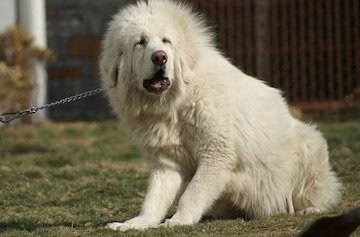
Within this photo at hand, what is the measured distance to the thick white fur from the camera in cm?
608

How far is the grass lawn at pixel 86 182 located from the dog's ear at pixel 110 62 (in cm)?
100

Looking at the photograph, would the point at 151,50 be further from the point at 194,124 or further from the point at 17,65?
the point at 17,65

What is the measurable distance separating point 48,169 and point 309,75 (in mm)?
6494

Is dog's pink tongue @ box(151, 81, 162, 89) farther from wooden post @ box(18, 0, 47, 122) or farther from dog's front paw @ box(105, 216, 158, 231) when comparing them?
wooden post @ box(18, 0, 47, 122)

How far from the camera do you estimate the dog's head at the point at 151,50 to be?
19.9 feet

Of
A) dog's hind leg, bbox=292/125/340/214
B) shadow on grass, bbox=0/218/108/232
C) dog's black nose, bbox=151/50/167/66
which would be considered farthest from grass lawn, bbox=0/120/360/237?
dog's black nose, bbox=151/50/167/66

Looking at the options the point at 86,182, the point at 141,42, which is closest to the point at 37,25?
the point at 86,182

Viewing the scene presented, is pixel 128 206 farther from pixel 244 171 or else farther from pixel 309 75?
pixel 309 75

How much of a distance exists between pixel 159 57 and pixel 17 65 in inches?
281

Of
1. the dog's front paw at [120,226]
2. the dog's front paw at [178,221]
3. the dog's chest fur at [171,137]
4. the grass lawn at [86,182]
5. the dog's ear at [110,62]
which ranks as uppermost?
the dog's ear at [110,62]

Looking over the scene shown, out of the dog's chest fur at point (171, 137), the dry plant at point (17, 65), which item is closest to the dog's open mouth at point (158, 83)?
the dog's chest fur at point (171, 137)

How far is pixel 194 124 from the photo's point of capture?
20.0 feet

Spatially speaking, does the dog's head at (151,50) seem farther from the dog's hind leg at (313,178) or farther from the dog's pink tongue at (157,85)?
the dog's hind leg at (313,178)

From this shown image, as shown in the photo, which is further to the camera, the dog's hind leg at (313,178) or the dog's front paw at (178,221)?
the dog's hind leg at (313,178)
